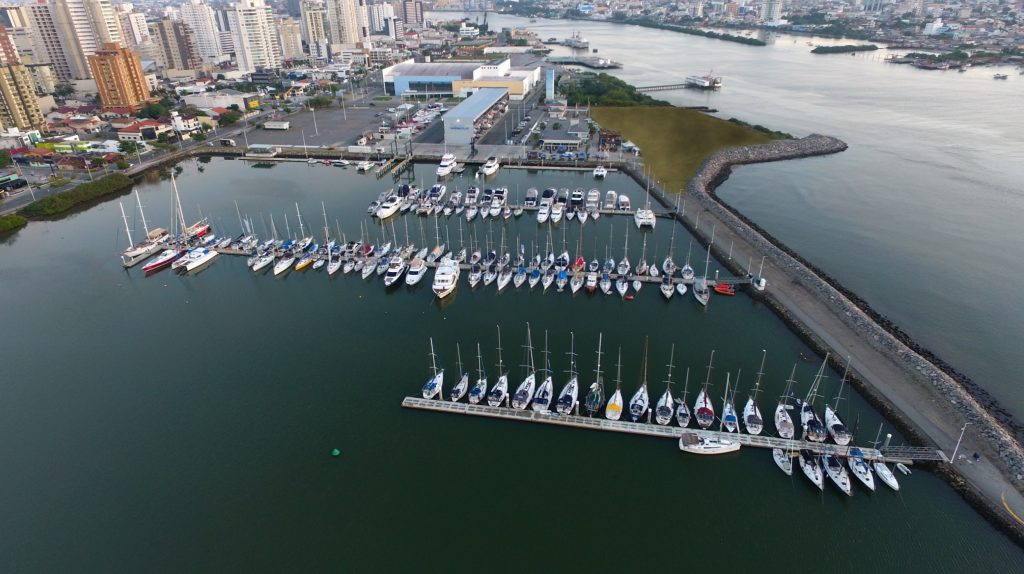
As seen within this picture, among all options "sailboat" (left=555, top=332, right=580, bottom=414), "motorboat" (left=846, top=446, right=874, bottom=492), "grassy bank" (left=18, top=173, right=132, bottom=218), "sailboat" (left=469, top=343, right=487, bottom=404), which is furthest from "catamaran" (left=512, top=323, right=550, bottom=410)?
"grassy bank" (left=18, top=173, right=132, bottom=218)

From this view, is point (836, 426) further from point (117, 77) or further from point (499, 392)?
point (117, 77)

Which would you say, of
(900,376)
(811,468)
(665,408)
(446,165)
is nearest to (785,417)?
(811,468)

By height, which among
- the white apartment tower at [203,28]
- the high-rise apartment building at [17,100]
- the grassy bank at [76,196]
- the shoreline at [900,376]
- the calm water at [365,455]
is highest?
the white apartment tower at [203,28]

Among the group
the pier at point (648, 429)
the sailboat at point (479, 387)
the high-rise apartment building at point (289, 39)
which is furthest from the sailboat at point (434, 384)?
the high-rise apartment building at point (289, 39)

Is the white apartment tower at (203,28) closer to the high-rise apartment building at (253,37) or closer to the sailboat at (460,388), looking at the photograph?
the high-rise apartment building at (253,37)

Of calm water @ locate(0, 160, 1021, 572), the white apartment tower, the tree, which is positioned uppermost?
the white apartment tower

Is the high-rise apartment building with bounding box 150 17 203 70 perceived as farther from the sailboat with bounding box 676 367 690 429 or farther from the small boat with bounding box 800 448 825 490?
the small boat with bounding box 800 448 825 490
